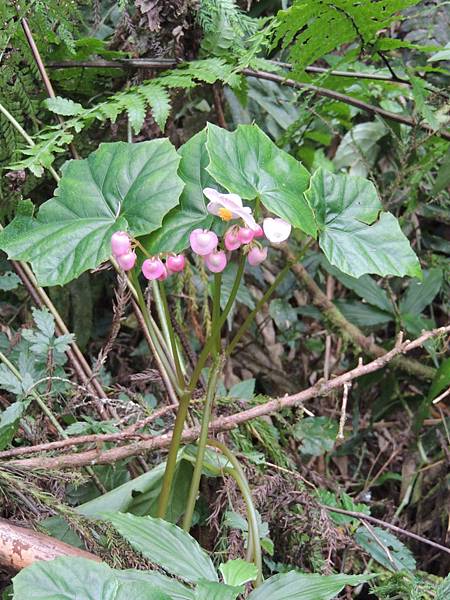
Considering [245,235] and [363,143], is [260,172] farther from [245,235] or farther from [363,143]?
[363,143]

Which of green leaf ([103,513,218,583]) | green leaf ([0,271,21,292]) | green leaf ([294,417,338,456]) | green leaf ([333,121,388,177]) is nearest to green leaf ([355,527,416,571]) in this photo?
green leaf ([294,417,338,456])

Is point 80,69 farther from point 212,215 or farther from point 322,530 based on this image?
point 322,530

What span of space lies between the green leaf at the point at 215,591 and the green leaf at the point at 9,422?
0.44 m

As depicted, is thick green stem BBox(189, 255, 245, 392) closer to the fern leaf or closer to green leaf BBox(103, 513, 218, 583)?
green leaf BBox(103, 513, 218, 583)

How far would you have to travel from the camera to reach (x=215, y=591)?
0.62m

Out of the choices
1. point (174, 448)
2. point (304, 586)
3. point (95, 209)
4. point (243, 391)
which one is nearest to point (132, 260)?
point (95, 209)

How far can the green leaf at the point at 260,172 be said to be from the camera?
797 millimetres

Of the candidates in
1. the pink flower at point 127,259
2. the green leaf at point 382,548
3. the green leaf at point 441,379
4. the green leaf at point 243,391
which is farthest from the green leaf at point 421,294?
the pink flower at point 127,259

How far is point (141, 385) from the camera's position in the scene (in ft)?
4.60

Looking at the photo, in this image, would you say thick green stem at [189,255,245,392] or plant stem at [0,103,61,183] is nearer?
thick green stem at [189,255,245,392]

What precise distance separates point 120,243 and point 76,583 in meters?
0.35

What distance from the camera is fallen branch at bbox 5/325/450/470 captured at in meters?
0.96

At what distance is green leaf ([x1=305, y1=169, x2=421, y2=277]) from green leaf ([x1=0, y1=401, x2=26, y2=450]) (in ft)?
1.54

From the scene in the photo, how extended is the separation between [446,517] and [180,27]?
3.49 ft
